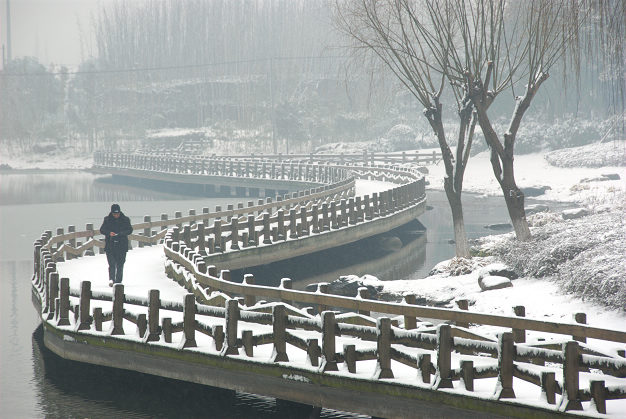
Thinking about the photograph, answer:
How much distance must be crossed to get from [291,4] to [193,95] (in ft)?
48.6

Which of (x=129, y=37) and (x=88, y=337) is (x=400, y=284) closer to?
(x=88, y=337)

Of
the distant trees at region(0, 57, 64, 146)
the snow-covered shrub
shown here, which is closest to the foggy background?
the distant trees at region(0, 57, 64, 146)

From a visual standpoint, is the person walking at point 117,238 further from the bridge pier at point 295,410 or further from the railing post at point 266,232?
the railing post at point 266,232

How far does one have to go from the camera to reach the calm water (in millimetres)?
13875

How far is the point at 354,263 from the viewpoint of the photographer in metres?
29.5

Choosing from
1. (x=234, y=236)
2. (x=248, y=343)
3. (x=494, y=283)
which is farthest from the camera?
(x=234, y=236)

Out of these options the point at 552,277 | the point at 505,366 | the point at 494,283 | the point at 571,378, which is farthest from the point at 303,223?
the point at 571,378

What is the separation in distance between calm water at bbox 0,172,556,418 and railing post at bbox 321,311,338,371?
162 cm

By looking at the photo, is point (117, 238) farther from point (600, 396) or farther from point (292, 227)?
point (600, 396)

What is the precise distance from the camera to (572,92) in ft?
214

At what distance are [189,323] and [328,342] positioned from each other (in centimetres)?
257

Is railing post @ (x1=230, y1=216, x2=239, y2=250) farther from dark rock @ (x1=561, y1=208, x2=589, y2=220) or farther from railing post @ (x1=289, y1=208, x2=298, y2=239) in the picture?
dark rock @ (x1=561, y1=208, x2=589, y2=220)

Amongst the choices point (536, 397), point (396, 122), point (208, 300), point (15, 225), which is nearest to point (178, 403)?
point (208, 300)

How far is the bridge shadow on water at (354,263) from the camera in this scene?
26.7m
